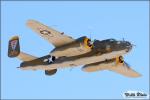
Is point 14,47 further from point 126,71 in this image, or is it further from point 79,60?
point 126,71

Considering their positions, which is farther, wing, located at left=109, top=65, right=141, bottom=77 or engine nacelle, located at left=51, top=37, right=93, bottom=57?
wing, located at left=109, top=65, right=141, bottom=77

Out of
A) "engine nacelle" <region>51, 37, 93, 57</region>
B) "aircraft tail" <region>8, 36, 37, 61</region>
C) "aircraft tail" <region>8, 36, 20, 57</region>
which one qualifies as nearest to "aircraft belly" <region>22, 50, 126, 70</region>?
"engine nacelle" <region>51, 37, 93, 57</region>

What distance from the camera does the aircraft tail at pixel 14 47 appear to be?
5238 centimetres

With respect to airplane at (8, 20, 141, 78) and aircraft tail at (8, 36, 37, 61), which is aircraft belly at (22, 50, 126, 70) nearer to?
airplane at (8, 20, 141, 78)

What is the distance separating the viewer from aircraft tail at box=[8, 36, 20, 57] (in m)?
52.4

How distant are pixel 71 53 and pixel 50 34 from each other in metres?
2.85

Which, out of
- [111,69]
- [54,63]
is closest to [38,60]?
[54,63]

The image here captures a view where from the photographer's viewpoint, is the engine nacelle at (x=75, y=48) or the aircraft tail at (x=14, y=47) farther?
the aircraft tail at (x=14, y=47)

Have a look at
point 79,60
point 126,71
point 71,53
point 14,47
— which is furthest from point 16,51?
point 126,71

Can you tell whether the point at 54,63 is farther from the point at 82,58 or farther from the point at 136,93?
the point at 136,93

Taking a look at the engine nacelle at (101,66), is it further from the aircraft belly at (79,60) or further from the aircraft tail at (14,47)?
the aircraft tail at (14,47)

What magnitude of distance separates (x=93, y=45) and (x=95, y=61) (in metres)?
1.75

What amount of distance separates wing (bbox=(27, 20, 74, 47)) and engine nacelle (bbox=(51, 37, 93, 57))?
0.50m

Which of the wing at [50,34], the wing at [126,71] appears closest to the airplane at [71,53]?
the wing at [50,34]
